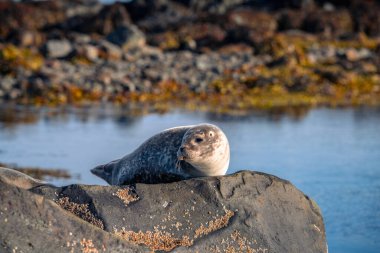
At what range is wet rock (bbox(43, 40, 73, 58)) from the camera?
85.3ft

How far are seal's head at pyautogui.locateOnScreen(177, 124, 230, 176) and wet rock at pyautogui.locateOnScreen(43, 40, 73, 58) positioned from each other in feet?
65.5

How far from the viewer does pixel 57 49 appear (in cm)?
2642

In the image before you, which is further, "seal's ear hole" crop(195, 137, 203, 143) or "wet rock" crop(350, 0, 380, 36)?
"wet rock" crop(350, 0, 380, 36)

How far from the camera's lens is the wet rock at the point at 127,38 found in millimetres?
28000

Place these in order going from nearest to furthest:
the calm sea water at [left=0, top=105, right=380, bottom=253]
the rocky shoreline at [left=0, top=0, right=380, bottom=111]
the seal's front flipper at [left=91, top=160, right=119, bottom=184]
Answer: the seal's front flipper at [left=91, top=160, right=119, bottom=184] → the calm sea water at [left=0, top=105, right=380, bottom=253] → the rocky shoreline at [left=0, top=0, right=380, bottom=111]

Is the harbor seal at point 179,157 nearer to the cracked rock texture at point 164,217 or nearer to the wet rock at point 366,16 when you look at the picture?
the cracked rock texture at point 164,217

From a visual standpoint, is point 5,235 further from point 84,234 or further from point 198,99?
point 198,99

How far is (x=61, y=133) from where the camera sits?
14.9 metres

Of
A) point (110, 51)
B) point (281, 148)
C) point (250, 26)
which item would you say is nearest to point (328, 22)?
point (250, 26)

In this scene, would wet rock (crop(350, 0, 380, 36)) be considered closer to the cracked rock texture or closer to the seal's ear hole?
the seal's ear hole

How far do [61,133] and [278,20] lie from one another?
2505 centimetres

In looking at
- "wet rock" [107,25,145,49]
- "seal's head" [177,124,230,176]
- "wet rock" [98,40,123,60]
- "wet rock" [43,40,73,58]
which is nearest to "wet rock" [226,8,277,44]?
"wet rock" [107,25,145,49]

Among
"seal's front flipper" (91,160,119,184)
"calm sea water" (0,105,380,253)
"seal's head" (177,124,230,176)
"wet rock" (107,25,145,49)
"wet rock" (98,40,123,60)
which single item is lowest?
"calm sea water" (0,105,380,253)

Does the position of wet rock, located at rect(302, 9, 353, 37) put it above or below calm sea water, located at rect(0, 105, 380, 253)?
above
